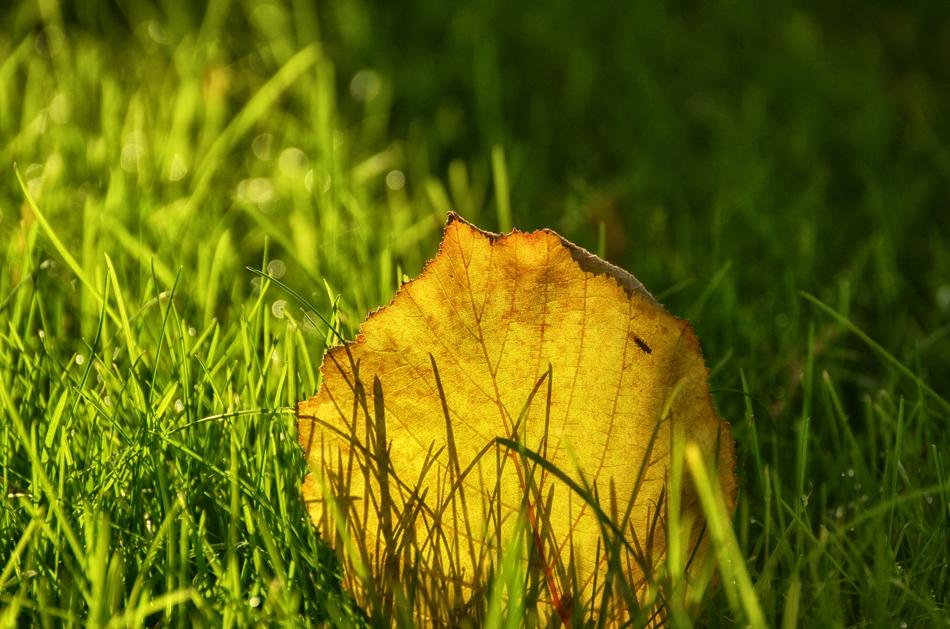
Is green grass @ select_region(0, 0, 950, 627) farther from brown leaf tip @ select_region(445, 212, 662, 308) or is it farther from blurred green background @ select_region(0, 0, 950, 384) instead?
brown leaf tip @ select_region(445, 212, 662, 308)

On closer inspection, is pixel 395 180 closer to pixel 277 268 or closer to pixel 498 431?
pixel 277 268

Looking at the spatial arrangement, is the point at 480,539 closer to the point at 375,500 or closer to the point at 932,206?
the point at 375,500

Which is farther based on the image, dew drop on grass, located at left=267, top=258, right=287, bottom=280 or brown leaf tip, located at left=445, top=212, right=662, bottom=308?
dew drop on grass, located at left=267, top=258, right=287, bottom=280

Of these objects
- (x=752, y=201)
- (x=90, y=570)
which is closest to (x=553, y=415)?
(x=90, y=570)

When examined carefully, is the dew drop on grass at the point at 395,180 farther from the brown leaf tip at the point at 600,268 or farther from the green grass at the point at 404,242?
the brown leaf tip at the point at 600,268

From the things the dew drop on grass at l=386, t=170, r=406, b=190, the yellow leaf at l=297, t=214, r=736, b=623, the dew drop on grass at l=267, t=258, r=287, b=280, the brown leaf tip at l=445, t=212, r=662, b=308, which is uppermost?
the dew drop on grass at l=386, t=170, r=406, b=190

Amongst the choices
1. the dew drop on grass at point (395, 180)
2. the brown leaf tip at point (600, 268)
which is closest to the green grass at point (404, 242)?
the dew drop on grass at point (395, 180)

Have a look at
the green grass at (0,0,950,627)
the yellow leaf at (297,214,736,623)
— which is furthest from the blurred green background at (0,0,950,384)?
the yellow leaf at (297,214,736,623)
